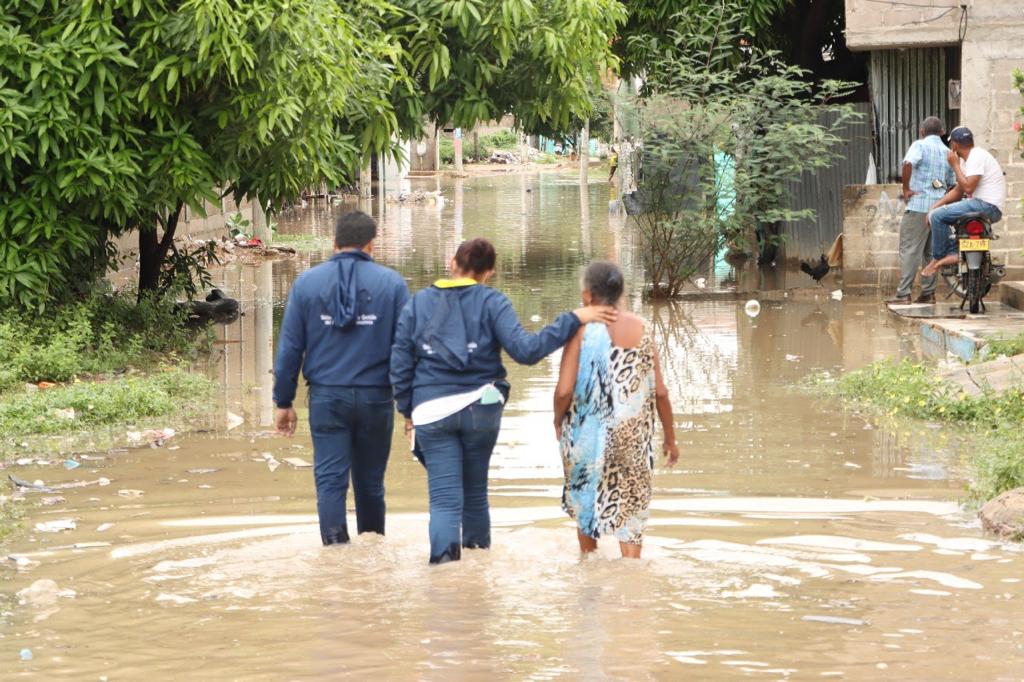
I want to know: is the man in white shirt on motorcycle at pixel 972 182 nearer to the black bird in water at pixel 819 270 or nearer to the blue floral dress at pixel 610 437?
the black bird in water at pixel 819 270

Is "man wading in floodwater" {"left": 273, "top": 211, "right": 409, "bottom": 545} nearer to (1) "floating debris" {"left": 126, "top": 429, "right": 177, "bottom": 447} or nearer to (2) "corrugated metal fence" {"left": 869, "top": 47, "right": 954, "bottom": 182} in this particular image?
(1) "floating debris" {"left": 126, "top": 429, "right": 177, "bottom": 447}

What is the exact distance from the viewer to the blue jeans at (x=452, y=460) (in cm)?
620

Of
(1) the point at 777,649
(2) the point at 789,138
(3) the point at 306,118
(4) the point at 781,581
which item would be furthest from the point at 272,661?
(2) the point at 789,138

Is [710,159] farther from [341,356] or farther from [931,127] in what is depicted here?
[341,356]

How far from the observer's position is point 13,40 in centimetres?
1115

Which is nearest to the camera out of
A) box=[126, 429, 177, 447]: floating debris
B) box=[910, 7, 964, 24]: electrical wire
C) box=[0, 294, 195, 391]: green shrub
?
box=[126, 429, 177, 447]: floating debris

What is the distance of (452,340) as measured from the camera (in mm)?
6172

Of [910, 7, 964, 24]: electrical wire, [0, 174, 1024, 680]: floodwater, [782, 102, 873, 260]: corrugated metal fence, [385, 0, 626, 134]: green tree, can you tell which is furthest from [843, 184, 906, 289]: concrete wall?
[0, 174, 1024, 680]: floodwater

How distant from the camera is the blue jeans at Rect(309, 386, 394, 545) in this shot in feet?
21.1

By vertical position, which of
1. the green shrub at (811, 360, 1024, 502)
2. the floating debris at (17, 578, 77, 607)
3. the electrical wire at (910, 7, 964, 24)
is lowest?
the floating debris at (17, 578, 77, 607)

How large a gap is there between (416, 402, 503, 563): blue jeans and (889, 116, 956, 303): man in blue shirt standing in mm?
9106

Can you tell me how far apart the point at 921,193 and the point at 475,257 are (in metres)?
9.39

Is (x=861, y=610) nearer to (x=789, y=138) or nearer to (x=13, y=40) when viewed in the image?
(x=13, y=40)

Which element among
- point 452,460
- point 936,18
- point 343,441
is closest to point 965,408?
point 452,460
